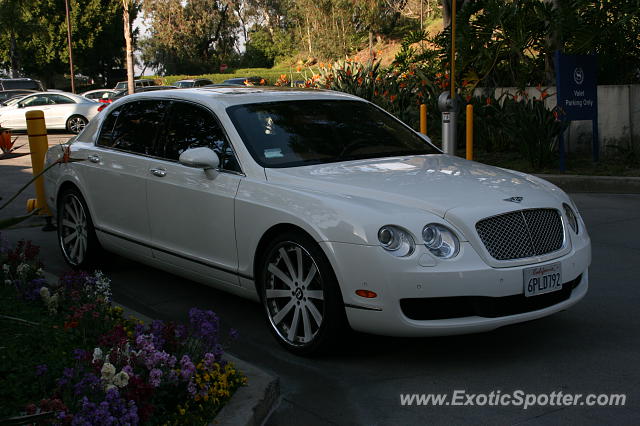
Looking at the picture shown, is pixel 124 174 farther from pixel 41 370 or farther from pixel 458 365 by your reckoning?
pixel 458 365

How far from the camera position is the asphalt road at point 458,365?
4125 mm

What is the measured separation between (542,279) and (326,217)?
49.7 inches

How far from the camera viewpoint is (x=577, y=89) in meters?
11.9

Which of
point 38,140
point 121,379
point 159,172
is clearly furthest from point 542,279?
point 38,140

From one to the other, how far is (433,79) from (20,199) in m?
7.93

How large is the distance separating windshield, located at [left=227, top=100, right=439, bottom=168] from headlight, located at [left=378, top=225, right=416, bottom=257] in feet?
3.74

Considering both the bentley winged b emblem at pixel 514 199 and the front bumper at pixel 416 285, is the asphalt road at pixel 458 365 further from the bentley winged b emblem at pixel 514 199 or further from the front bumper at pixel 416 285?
the bentley winged b emblem at pixel 514 199

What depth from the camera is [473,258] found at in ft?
14.8

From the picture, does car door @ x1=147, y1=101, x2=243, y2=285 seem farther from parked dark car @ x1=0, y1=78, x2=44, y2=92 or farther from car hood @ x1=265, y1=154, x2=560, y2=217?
parked dark car @ x1=0, y1=78, x2=44, y2=92

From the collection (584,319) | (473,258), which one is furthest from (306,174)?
(584,319)

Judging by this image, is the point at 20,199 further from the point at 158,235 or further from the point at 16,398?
the point at 16,398

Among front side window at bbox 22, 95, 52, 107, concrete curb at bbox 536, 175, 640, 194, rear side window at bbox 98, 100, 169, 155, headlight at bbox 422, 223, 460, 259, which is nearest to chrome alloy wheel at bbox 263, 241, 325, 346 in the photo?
headlight at bbox 422, 223, 460, 259

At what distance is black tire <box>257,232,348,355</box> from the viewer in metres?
4.73

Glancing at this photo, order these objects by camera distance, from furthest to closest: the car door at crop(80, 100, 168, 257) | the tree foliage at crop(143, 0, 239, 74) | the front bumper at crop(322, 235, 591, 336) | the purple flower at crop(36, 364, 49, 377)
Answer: the tree foliage at crop(143, 0, 239, 74), the car door at crop(80, 100, 168, 257), the front bumper at crop(322, 235, 591, 336), the purple flower at crop(36, 364, 49, 377)
